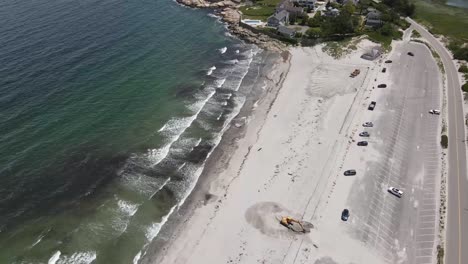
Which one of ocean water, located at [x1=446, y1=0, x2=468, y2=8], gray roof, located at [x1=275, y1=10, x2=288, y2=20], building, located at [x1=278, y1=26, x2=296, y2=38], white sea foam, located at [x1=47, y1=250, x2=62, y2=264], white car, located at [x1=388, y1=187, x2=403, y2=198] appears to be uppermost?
ocean water, located at [x1=446, y1=0, x2=468, y2=8]

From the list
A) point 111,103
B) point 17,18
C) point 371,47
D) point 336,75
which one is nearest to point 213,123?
point 111,103

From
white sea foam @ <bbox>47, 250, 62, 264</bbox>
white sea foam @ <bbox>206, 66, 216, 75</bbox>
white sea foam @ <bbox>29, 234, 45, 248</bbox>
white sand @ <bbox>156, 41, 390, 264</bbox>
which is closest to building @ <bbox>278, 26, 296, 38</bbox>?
white sand @ <bbox>156, 41, 390, 264</bbox>

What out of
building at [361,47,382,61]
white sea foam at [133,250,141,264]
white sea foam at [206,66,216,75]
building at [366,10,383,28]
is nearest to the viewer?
white sea foam at [133,250,141,264]

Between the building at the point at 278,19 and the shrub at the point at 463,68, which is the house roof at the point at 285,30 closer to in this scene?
the building at the point at 278,19

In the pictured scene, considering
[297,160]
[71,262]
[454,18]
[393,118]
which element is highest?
[454,18]

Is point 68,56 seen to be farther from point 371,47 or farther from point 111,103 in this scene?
point 371,47

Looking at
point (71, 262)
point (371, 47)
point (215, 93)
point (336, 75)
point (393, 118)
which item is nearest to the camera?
point (71, 262)

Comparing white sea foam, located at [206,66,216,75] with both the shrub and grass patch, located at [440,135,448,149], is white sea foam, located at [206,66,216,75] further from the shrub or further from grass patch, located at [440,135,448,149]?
the shrub
